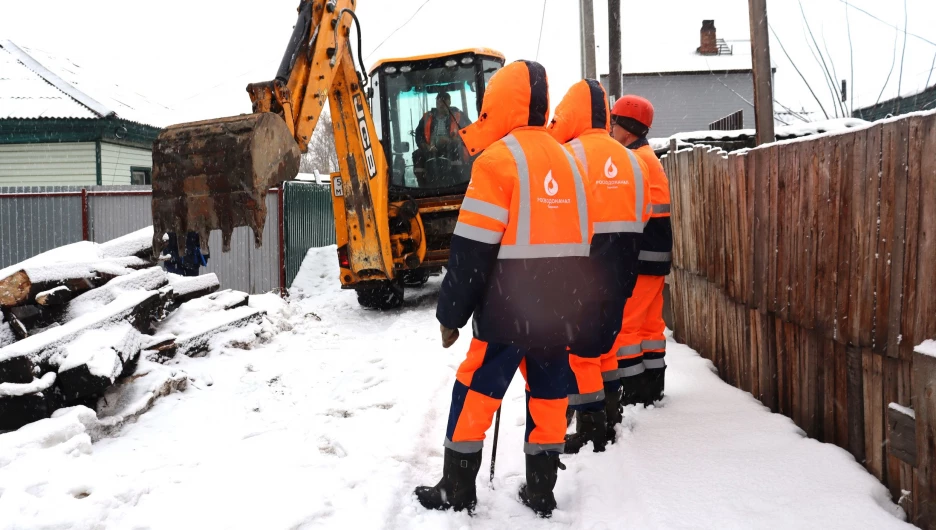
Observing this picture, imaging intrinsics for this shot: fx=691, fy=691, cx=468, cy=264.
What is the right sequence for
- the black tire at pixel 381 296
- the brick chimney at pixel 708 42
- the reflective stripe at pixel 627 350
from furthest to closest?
the brick chimney at pixel 708 42, the black tire at pixel 381 296, the reflective stripe at pixel 627 350

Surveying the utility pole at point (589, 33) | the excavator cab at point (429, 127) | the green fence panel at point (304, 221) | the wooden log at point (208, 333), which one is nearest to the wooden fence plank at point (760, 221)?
the wooden log at point (208, 333)

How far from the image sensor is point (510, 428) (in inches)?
169

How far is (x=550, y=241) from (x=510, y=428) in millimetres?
1701

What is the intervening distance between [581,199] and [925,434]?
5.36 feet

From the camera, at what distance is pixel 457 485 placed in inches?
124

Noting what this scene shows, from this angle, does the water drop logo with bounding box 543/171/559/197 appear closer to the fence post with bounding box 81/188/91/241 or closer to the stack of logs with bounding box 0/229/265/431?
the stack of logs with bounding box 0/229/265/431

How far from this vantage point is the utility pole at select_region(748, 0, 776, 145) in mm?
7309

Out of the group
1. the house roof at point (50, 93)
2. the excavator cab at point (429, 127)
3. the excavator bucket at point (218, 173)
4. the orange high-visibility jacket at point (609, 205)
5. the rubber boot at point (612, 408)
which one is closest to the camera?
the orange high-visibility jacket at point (609, 205)

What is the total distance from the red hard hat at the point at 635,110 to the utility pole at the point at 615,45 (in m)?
7.21

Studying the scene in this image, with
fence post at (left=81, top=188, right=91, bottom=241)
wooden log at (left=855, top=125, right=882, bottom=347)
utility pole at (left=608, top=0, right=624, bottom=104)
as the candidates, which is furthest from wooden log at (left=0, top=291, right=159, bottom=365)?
utility pole at (left=608, top=0, right=624, bottom=104)

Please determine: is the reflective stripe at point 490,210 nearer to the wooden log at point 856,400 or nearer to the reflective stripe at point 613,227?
the reflective stripe at point 613,227

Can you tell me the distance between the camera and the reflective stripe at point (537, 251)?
2988 millimetres

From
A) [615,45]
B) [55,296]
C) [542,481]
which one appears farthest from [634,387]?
[615,45]

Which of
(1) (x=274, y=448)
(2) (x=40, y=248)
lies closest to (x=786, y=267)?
(1) (x=274, y=448)
